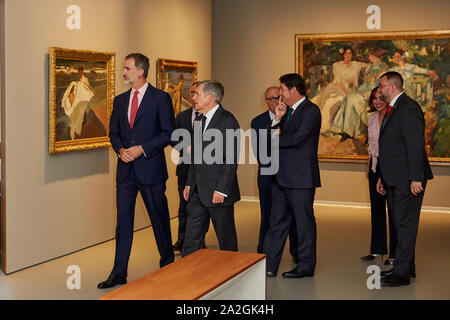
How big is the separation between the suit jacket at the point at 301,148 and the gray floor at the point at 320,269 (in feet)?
3.15

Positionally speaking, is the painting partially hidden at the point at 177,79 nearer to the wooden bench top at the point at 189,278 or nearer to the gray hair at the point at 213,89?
the gray hair at the point at 213,89

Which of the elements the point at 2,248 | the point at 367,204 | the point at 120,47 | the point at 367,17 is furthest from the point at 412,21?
the point at 2,248

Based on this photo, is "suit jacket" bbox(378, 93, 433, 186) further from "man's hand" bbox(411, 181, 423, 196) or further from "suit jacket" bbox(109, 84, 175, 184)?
"suit jacket" bbox(109, 84, 175, 184)

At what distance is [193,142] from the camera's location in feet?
17.7

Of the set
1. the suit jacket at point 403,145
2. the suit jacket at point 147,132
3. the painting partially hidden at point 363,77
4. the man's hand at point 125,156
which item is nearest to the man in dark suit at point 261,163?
the suit jacket at point 147,132

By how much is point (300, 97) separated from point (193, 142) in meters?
1.16

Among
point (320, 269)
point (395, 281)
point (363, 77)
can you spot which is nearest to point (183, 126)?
point (320, 269)

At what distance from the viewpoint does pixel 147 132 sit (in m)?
5.77

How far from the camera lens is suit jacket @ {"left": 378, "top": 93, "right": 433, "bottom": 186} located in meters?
5.59

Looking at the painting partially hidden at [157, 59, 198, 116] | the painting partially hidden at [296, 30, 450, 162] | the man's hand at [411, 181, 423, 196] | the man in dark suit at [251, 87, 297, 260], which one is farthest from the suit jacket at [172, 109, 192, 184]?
the painting partially hidden at [296, 30, 450, 162]

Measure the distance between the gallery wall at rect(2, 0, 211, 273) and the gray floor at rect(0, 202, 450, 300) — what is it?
251 mm

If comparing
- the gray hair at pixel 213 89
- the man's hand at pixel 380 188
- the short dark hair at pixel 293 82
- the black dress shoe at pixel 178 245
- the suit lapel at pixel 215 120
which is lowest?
the black dress shoe at pixel 178 245

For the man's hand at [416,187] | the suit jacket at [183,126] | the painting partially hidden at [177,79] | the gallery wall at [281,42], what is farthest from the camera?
the gallery wall at [281,42]

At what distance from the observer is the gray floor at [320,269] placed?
18.3 ft
